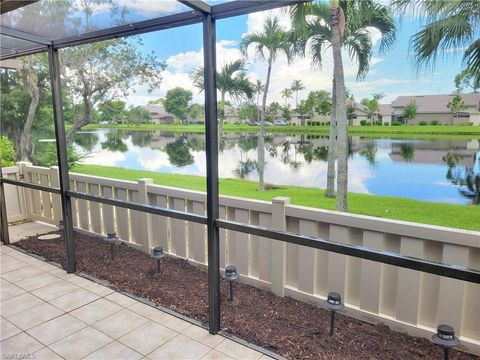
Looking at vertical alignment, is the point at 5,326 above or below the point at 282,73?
below

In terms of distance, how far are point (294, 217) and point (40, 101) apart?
7693 mm

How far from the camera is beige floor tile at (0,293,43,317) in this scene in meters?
2.52

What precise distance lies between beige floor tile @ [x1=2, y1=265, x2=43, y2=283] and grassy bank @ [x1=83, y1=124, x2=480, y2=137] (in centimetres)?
216

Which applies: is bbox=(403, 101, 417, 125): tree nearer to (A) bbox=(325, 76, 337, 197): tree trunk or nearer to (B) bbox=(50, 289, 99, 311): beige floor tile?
(A) bbox=(325, 76, 337, 197): tree trunk

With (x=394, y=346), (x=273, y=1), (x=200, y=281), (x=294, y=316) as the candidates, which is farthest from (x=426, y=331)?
(x=273, y=1)

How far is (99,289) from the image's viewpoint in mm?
2873

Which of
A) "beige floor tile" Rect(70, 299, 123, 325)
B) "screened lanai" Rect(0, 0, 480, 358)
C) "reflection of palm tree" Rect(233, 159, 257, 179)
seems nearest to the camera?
"screened lanai" Rect(0, 0, 480, 358)

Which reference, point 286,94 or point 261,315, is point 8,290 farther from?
point 286,94

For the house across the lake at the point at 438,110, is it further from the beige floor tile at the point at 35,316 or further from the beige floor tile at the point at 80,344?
the beige floor tile at the point at 35,316

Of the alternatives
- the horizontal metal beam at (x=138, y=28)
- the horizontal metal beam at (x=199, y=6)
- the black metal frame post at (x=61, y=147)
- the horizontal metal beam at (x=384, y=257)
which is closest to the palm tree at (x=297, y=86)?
the horizontal metal beam at (x=138, y=28)

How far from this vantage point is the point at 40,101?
25.4 feet

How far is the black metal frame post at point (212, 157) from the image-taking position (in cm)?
194

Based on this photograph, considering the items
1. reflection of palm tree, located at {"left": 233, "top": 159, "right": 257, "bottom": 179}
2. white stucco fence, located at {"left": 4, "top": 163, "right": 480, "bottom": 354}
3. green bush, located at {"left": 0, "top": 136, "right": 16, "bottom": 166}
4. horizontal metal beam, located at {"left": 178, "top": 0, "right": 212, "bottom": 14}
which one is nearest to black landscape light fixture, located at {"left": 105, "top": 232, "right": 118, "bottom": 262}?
white stucco fence, located at {"left": 4, "top": 163, "right": 480, "bottom": 354}

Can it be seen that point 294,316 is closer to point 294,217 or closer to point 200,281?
point 294,217
